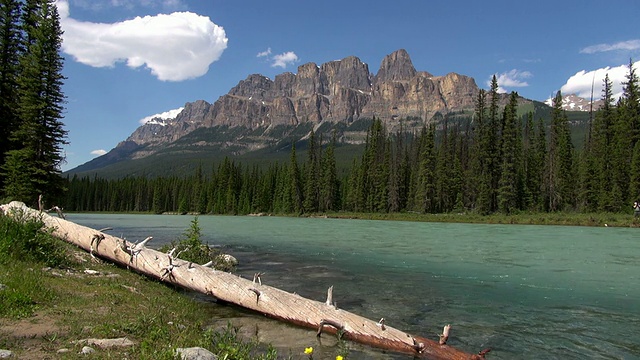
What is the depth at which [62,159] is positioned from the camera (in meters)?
31.0

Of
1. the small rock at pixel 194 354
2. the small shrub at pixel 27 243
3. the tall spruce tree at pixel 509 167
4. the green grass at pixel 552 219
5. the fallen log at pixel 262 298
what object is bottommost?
the green grass at pixel 552 219

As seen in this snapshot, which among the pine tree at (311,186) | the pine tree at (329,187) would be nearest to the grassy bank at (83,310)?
the pine tree at (311,186)

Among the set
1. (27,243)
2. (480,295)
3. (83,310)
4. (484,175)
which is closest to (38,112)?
(27,243)

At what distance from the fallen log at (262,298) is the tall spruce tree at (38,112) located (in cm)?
1821

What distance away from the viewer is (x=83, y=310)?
24.4 feet

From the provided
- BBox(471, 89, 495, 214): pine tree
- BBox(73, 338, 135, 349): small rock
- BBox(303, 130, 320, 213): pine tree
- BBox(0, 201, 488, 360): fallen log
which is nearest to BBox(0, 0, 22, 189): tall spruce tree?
BBox(0, 201, 488, 360): fallen log

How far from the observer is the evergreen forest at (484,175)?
62.6 m

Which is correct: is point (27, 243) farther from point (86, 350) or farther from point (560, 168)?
point (560, 168)

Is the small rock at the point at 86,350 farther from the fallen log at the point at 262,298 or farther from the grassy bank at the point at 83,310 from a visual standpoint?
the fallen log at the point at 262,298

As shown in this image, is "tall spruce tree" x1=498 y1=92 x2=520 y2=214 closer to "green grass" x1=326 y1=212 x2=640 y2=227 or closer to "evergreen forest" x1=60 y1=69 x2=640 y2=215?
"evergreen forest" x1=60 y1=69 x2=640 y2=215

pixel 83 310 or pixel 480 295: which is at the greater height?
pixel 83 310

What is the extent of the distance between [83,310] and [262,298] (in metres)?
3.70

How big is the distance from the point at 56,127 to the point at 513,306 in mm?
34456

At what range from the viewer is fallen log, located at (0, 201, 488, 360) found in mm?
7164
